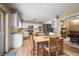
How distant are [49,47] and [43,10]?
0.77m

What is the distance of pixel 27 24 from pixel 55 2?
0.73 metres

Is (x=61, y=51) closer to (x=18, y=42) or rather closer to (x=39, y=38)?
(x=39, y=38)

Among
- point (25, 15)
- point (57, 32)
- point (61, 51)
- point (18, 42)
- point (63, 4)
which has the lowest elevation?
point (61, 51)

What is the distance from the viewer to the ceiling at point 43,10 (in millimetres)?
1729

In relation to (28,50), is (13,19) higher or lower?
higher

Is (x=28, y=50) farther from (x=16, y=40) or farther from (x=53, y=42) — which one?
(x=53, y=42)

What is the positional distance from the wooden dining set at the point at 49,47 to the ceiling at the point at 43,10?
16.7 inches

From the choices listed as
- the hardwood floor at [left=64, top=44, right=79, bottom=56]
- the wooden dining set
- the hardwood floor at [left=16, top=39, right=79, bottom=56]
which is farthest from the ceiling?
the hardwood floor at [left=64, top=44, right=79, bottom=56]

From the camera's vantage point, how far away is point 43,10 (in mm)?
1817

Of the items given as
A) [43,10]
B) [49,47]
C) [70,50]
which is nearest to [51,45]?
[49,47]

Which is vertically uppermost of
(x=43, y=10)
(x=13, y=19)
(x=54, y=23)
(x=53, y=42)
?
(x=43, y=10)

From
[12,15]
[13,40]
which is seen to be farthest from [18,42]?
[12,15]

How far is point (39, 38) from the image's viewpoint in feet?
6.86

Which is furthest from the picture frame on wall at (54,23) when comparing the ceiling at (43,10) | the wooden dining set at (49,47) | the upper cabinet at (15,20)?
the upper cabinet at (15,20)
